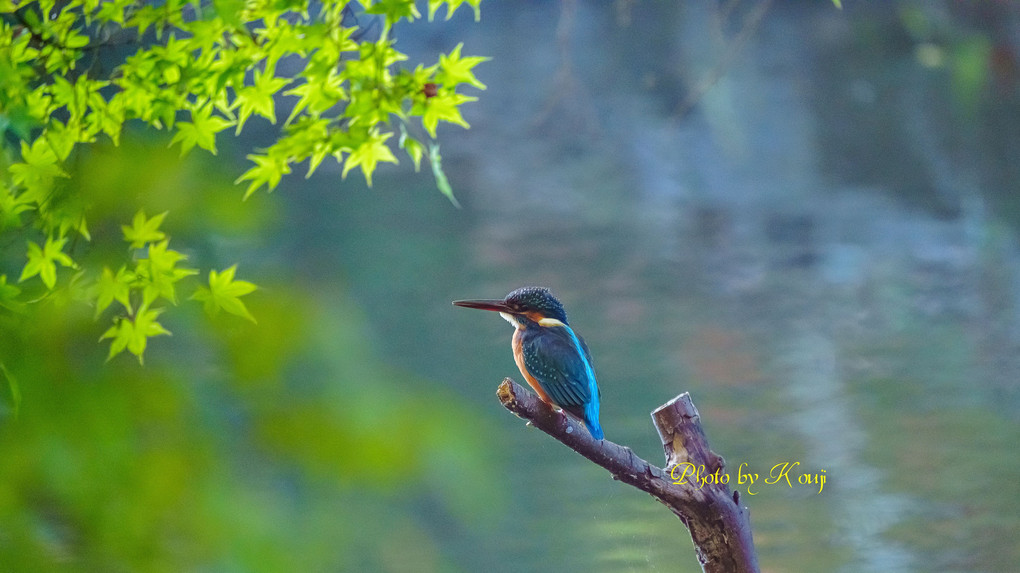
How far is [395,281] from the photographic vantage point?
19.3 feet

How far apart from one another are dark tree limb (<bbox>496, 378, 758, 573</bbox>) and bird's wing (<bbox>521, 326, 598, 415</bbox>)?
1.5 inches

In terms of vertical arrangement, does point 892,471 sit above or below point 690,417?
above

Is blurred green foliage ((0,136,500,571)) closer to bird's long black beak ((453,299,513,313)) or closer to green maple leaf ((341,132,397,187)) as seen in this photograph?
green maple leaf ((341,132,397,187))

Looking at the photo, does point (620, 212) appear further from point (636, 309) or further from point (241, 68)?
point (241, 68)

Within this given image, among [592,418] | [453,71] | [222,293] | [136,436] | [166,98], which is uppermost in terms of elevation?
[453,71]

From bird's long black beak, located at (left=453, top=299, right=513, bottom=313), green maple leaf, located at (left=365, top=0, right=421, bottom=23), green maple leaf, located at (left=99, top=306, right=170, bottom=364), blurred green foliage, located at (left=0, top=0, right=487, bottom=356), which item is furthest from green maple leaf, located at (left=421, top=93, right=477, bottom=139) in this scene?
green maple leaf, located at (left=99, top=306, right=170, bottom=364)

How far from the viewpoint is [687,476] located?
143cm

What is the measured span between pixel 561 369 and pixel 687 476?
0.25m

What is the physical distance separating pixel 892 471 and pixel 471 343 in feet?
7.55

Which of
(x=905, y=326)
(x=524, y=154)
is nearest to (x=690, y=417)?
(x=905, y=326)

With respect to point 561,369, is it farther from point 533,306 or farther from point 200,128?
point 200,128

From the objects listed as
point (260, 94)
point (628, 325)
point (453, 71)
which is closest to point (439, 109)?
Answer: point (453, 71)

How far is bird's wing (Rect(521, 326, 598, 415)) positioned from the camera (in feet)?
4.68

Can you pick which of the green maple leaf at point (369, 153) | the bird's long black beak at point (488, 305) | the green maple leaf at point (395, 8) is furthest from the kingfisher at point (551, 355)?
the green maple leaf at point (395, 8)
